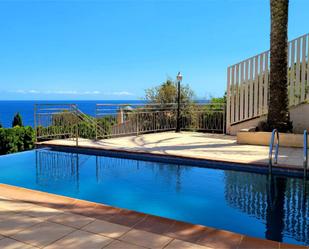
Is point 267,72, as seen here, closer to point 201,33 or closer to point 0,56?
point 201,33

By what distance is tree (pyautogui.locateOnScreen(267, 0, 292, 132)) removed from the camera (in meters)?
7.51

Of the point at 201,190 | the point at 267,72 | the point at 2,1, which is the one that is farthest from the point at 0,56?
the point at 201,190

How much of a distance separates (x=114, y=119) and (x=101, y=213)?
22.0ft

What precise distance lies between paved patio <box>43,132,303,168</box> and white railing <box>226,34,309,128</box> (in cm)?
112

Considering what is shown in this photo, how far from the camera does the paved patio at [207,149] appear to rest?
6.18 metres

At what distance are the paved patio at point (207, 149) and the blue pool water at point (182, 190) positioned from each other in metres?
0.44

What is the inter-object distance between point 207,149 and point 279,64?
306cm

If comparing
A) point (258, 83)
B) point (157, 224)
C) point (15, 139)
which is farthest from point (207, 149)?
point (15, 139)

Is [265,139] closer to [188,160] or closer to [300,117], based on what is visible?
[300,117]

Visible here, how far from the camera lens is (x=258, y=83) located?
9.23 metres

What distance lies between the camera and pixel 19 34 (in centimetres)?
2314

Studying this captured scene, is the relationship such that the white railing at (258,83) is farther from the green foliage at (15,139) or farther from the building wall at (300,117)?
the green foliage at (15,139)

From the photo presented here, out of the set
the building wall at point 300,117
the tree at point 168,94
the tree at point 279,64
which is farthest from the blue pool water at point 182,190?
the tree at point 168,94

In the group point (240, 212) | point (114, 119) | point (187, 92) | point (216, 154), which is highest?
point (187, 92)
